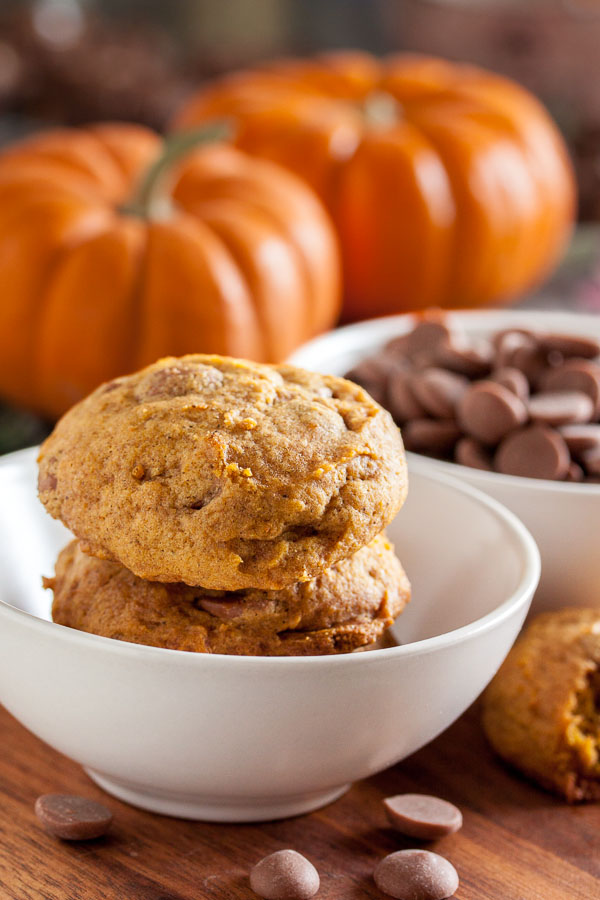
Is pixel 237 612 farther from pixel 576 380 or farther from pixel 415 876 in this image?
pixel 576 380

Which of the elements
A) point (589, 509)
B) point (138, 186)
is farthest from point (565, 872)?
point (138, 186)

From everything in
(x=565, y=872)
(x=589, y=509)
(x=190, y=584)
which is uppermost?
(x=190, y=584)

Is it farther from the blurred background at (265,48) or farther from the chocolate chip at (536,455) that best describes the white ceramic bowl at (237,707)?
the blurred background at (265,48)

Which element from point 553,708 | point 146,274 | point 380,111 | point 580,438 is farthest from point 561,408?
point 380,111

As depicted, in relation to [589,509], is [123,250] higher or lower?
higher

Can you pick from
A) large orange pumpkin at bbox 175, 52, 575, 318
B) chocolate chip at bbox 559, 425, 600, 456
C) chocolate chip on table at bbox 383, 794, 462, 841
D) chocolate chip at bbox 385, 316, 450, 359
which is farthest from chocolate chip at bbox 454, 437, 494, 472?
large orange pumpkin at bbox 175, 52, 575, 318

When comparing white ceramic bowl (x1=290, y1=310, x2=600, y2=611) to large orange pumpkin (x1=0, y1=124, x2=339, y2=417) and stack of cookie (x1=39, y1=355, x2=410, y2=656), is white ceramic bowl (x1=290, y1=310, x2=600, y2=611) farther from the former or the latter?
large orange pumpkin (x1=0, y1=124, x2=339, y2=417)

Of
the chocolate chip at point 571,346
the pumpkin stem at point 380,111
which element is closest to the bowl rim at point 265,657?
the chocolate chip at point 571,346

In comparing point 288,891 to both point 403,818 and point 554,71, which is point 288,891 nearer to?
point 403,818
